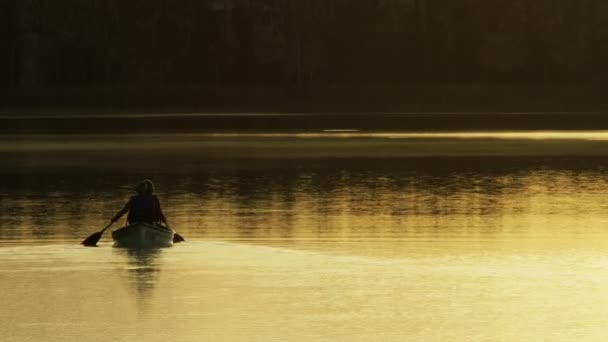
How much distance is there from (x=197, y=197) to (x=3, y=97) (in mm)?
77906

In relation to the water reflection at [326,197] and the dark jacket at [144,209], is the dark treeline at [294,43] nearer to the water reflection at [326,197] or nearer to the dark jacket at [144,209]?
the water reflection at [326,197]

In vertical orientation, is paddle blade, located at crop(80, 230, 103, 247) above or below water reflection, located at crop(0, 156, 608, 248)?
above

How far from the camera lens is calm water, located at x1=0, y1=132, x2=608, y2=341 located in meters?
18.5

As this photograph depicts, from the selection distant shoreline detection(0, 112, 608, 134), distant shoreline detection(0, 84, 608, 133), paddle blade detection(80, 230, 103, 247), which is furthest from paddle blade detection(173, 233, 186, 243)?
distant shoreline detection(0, 84, 608, 133)

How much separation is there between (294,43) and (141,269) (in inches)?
4098

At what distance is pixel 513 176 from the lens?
41.9 metres

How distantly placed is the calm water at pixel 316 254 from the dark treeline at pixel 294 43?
250 feet

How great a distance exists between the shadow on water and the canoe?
0.17 metres

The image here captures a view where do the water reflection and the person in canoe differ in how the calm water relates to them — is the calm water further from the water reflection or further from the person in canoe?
the person in canoe

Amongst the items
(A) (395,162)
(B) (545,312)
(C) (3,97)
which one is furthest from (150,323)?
(C) (3,97)

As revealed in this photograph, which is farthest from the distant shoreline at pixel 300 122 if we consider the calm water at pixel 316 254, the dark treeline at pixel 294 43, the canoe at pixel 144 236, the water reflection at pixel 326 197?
the canoe at pixel 144 236

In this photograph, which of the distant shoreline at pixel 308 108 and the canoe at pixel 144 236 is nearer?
the canoe at pixel 144 236

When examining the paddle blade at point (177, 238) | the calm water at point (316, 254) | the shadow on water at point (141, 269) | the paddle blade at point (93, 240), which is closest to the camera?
the calm water at point (316, 254)

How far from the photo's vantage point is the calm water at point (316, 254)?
1848 centimetres
